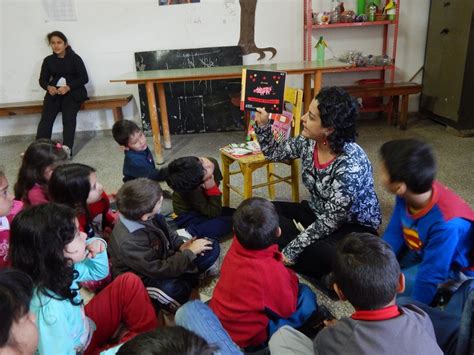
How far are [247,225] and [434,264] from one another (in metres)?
0.64

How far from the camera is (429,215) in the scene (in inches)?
51.9

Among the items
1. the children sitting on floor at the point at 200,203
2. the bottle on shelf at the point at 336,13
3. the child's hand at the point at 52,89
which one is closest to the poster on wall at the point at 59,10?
the child's hand at the point at 52,89

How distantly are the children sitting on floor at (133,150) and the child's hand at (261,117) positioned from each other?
0.72 metres

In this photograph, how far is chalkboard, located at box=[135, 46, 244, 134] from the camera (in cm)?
432

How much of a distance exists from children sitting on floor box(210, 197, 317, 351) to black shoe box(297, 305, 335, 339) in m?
0.11

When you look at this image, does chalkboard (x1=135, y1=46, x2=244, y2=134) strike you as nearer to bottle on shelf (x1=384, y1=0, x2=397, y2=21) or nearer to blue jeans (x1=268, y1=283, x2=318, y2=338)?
bottle on shelf (x1=384, y1=0, x2=397, y2=21)

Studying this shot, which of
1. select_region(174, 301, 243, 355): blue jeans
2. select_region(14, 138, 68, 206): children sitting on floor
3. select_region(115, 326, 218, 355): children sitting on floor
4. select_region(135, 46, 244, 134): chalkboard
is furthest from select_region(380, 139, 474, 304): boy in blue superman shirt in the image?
select_region(135, 46, 244, 134): chalkboard

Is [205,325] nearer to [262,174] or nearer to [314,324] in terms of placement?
[314,324]

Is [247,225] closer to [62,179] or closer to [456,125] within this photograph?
[62,179]

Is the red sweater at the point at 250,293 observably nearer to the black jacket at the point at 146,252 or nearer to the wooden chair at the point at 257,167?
the black jacket at the point at 146,252

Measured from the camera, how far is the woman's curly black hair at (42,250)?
1.10 metres

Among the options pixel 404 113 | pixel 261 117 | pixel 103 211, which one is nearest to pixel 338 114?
pixel 261 117

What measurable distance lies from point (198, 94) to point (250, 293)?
3442 mm

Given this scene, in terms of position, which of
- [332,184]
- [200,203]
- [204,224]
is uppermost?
[332,184]
